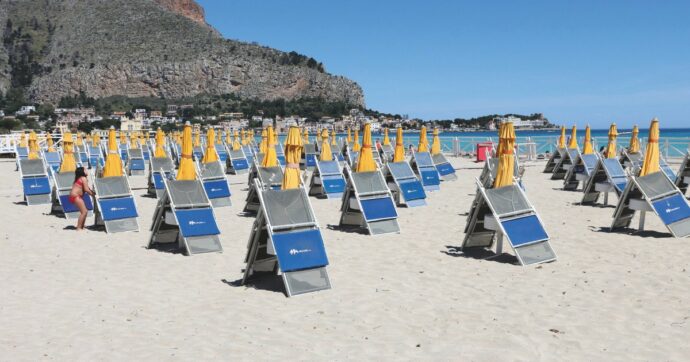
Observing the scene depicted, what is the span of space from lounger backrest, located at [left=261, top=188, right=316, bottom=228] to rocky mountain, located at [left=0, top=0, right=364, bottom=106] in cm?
10688

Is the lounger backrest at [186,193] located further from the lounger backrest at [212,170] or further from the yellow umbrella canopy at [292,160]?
the lounger backrest at [212,170]

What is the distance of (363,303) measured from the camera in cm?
599

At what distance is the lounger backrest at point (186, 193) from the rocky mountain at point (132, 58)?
10449 cm

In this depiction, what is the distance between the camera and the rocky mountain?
108m

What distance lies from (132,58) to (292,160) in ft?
357

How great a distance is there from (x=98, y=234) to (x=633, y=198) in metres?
8.27

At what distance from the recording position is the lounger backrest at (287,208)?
6.59 meters

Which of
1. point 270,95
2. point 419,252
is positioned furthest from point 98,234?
point 270,95

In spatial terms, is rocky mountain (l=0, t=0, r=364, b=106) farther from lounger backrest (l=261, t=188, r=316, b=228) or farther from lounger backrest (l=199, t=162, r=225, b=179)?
lounger backrest (l=261, t=188, r=316, b=228)

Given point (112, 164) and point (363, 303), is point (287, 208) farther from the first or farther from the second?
point (112, 164)

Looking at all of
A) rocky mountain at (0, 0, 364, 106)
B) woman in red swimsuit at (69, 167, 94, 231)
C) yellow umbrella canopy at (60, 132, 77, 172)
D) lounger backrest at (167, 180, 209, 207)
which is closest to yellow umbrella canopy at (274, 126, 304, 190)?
lounger backrest at (167, 180, 209, 207)

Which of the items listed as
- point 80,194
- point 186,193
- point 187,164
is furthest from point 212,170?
point 186,193

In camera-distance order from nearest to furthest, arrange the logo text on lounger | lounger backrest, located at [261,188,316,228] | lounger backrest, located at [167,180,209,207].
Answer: the logo text on lounger < lounger backrest, located at [261,188,316,228] < lounger backrest, located at [167,180,209,207]

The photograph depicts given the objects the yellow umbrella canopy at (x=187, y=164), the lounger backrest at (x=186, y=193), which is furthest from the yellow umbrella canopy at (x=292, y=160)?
the yellow umbrella canopy at (x=187, y=164)
